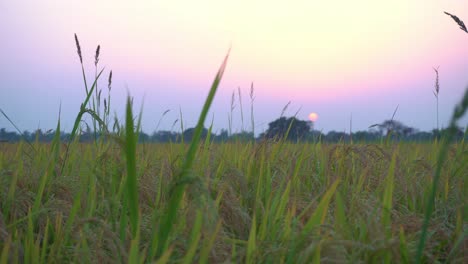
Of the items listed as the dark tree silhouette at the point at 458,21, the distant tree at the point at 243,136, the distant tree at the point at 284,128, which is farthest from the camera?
the distant tree at the point at 243,136

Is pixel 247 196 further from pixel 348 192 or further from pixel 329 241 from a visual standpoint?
pixel 329 241

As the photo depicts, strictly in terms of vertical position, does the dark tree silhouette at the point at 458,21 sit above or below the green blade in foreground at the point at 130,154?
above

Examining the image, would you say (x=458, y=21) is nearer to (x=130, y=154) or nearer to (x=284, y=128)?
(x=130, y=154)

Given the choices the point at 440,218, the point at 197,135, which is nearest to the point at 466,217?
the point at 440,218

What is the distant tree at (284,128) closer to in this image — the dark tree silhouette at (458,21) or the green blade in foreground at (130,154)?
the dark tree silhouette at (458,21)

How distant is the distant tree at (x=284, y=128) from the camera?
9.24 feet

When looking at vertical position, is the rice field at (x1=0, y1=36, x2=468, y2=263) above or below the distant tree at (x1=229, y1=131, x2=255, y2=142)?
below

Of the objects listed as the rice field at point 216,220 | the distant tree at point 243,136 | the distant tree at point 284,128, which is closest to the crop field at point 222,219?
the rice field at point 216,220

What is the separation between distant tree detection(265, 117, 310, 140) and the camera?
9.24 feet

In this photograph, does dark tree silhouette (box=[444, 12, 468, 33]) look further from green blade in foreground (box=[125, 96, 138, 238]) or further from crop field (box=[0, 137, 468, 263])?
green blade in foreground (box=[125, 96, 138, 238])

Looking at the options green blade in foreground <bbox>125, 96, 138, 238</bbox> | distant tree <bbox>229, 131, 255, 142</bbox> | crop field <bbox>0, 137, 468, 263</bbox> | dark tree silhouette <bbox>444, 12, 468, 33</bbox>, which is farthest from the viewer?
distant tree <bbox>229, 131, 255, 142</bbox>

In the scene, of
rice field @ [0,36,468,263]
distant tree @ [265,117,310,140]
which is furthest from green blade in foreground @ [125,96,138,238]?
distant tree @ [265,117,310,140]

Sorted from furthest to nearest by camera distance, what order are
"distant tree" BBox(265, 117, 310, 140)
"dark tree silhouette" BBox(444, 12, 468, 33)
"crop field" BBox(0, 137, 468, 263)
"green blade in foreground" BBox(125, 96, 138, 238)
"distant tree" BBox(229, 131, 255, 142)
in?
"distant tree" BBox(229, 131, 255, 142), "distant tree" BBox(265, 117, 310, 140), "dark tree silhouette" BBox(444, 12, 468, 33), "crop field" BBox(0, 137, 468, 263), "green blade in foreground" BBox(125, 96, 138, 238)

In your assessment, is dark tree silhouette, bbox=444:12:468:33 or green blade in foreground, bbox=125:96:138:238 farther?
dark tree silhouette, bbox=444:12:468:33
